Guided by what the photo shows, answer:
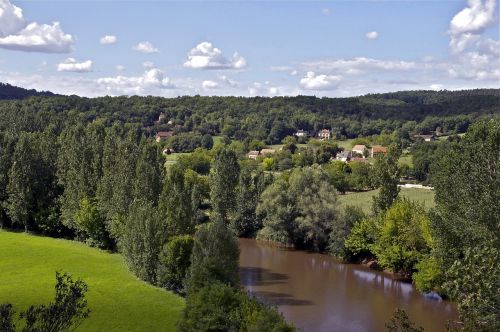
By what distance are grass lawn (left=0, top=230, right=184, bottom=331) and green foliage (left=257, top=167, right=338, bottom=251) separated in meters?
20.1

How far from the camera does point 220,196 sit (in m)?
68.1

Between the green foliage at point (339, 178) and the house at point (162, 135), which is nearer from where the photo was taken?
the green foliage at point (339, 178)

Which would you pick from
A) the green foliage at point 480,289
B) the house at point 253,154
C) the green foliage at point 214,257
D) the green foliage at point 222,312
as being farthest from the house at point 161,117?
the green foliage at point 480,289

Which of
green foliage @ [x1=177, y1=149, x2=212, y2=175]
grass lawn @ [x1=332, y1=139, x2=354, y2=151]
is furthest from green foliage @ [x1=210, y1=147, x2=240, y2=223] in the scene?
grass lawn @ [x1=332, y1=139, x2=354, y2=151]

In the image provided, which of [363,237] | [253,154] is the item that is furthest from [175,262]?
[253,154]

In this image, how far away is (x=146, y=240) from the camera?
3906 cm

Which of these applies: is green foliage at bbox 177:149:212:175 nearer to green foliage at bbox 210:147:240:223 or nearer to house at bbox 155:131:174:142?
green foliage at bbox 210:147:240:223

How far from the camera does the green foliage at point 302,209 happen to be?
58531 millimetres

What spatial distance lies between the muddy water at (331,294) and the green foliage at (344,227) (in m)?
1.42

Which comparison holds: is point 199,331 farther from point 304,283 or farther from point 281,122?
point 281,122

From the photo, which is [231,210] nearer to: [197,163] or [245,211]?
[245,211]

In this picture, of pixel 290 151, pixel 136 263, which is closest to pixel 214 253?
pixel 136 263

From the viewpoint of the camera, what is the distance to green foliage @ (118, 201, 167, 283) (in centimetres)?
3906

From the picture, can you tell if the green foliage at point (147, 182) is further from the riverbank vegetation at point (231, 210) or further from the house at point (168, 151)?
the house at point (168, 151)
